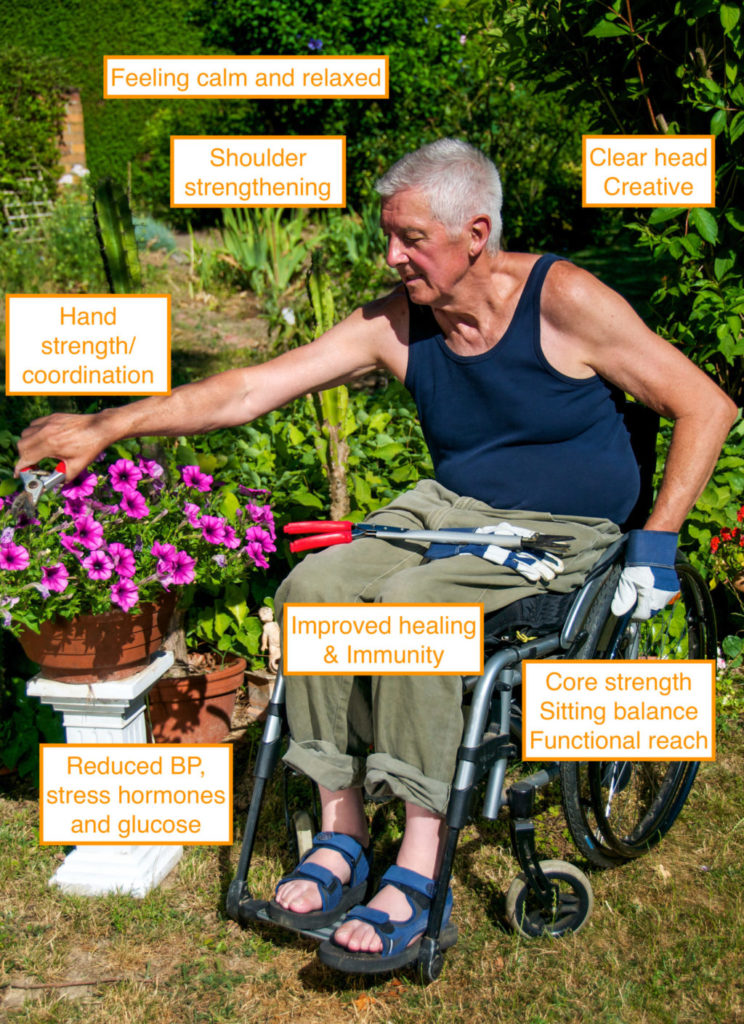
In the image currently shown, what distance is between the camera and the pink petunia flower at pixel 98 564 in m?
2.55

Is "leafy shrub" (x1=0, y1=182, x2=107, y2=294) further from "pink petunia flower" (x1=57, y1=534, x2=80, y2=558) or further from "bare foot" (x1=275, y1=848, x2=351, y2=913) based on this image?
"bare foot" (x1=275, y1=848, x2=351, y2=913)

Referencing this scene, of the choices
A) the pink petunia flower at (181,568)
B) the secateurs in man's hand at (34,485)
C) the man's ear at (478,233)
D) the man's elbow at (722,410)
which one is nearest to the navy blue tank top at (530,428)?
the man's ear at (478,233)

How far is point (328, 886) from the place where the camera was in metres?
2.34

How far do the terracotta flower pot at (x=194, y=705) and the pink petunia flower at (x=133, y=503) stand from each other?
0.70 metres

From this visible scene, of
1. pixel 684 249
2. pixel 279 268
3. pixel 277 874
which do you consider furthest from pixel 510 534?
pixel 279 268

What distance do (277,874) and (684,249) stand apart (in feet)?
7.50

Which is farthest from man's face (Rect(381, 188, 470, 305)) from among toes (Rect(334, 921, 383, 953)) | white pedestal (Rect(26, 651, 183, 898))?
toes (Rect(334, 921, 383, 953))

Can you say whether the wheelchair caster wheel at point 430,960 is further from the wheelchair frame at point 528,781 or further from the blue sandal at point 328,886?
the blue sandal at point 328,886

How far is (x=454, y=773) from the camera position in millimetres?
2256

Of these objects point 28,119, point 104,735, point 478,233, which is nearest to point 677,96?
point 478,233

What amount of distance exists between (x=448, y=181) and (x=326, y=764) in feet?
4.39

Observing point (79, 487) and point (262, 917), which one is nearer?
point (262, 917)

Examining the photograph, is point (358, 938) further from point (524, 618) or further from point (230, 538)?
point (230, 538)

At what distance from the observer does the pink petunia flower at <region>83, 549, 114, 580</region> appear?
8.36 ft
